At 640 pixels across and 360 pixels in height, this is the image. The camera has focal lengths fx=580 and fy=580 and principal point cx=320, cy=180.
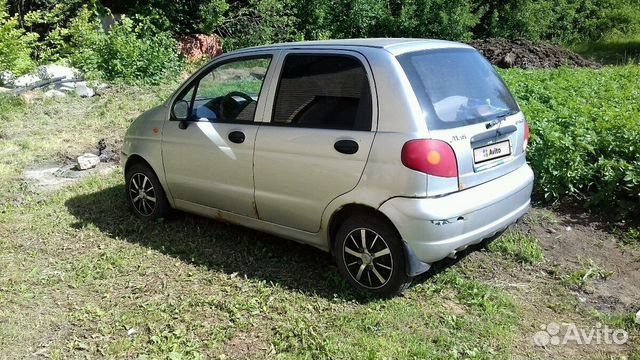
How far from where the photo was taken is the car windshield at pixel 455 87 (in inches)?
149

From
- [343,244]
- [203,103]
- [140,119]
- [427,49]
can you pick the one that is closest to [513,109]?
[427,49]

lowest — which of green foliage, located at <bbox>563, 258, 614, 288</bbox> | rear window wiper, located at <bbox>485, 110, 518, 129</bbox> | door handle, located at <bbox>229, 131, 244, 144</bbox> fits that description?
green foliage, located at <bbox>563, 258, 614, 288</bbox>

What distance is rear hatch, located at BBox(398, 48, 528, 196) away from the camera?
147 inches

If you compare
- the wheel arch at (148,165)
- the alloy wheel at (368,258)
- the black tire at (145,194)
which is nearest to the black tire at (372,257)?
the alloy wheel at (368,258)

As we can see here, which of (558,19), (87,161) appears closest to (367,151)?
(87,161)

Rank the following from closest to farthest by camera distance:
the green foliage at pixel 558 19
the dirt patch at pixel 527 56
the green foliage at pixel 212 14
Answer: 1. the dirt patch at pixel 527 56
2. the green foliage at pixel 212 14
3. the green foliage at pixel 558 19

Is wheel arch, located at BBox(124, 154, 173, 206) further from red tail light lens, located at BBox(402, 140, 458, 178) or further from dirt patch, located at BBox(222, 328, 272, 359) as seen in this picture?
red tail light lens, located at BBox(402, 140, 458, 178)

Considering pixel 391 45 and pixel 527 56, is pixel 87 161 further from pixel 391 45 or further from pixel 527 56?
pixel 527 56

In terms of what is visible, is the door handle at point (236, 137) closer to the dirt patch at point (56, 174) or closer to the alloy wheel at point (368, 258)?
the alloy wheel at point (368, 258)

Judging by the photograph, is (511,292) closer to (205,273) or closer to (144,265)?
(205,273)

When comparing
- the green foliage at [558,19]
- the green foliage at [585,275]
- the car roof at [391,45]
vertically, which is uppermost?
the car roof at [391,45]

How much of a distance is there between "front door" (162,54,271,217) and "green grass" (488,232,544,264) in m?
2.03

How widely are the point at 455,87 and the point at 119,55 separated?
10.3 m

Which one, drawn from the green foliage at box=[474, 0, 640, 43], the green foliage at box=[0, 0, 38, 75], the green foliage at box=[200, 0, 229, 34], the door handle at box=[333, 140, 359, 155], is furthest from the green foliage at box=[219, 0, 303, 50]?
the door handle at box=[333, 140, 359, 155]
